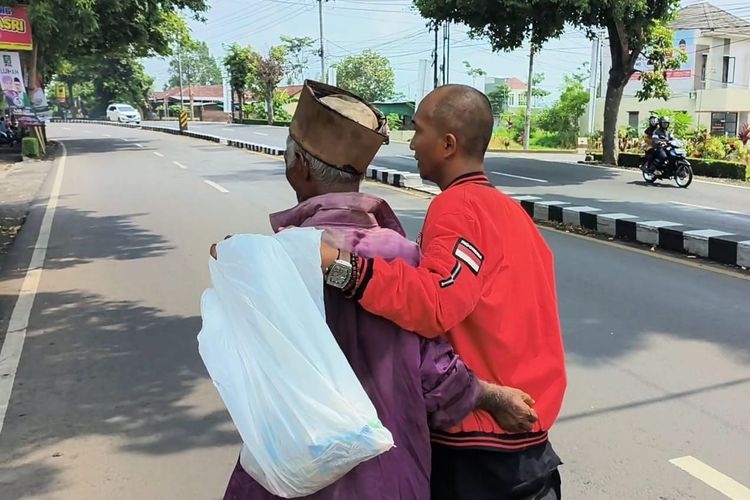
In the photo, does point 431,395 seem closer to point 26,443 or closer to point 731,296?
point 26,443

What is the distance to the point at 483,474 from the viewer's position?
1.59 metres

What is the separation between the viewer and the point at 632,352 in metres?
4.47

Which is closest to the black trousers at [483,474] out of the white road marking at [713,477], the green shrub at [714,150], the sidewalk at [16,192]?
the white road marking at [713,477]

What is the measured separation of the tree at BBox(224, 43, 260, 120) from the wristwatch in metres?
54.1

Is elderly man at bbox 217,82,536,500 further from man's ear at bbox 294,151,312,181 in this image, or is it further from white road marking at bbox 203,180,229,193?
white road marking at bbox 203,180,229,193

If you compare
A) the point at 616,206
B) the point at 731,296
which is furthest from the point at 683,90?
the point at 731,296

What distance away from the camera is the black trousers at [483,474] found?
62.3 inches

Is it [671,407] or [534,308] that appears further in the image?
[671,407]

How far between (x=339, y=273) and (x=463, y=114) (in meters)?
0.51

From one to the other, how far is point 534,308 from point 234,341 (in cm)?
67

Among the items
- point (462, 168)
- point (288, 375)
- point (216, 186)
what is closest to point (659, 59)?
point (216, 186)

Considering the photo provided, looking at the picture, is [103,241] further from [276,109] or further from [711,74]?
[276,109]

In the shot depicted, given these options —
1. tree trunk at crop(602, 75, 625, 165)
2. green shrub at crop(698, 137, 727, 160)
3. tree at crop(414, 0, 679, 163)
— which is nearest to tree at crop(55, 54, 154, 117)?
tree at crop(414, 0, 679, 163)

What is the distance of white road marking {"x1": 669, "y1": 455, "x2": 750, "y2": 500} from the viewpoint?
9.37ft
